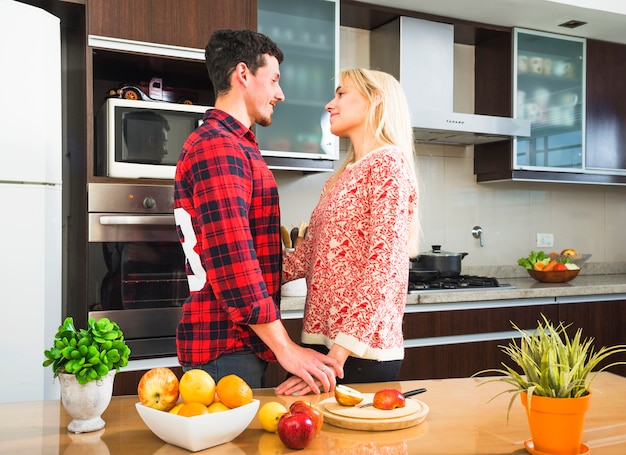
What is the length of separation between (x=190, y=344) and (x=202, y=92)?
1817mm

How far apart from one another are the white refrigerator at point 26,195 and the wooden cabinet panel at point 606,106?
9.70ft

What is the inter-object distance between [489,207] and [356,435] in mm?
3054

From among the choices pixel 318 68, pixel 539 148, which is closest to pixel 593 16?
pixel 539 148

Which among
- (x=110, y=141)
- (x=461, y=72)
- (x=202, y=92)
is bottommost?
(x=110, y=141)

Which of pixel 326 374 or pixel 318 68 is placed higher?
pixel 318 68

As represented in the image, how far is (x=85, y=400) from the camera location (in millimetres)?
1129

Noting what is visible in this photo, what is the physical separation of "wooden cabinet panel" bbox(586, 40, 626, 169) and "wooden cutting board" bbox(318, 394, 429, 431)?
10.1 ft

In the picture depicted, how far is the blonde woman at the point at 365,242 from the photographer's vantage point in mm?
1543

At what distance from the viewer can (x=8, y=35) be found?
2.22 meters

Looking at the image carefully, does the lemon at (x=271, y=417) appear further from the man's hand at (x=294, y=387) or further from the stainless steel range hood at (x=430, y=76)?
the stainless steel range hood at (x=430, y=76)

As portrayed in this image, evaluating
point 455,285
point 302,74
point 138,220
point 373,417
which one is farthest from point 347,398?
point 302,74

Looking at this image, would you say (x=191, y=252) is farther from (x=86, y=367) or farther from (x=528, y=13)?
(x=528, y=13)

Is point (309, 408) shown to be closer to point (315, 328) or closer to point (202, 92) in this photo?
point (315, 328)

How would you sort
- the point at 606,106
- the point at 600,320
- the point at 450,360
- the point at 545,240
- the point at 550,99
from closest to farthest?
the point at 450,360 < the point at 600,320 < the point at 550,99 < the point at 606,106 < the point at 545,240
